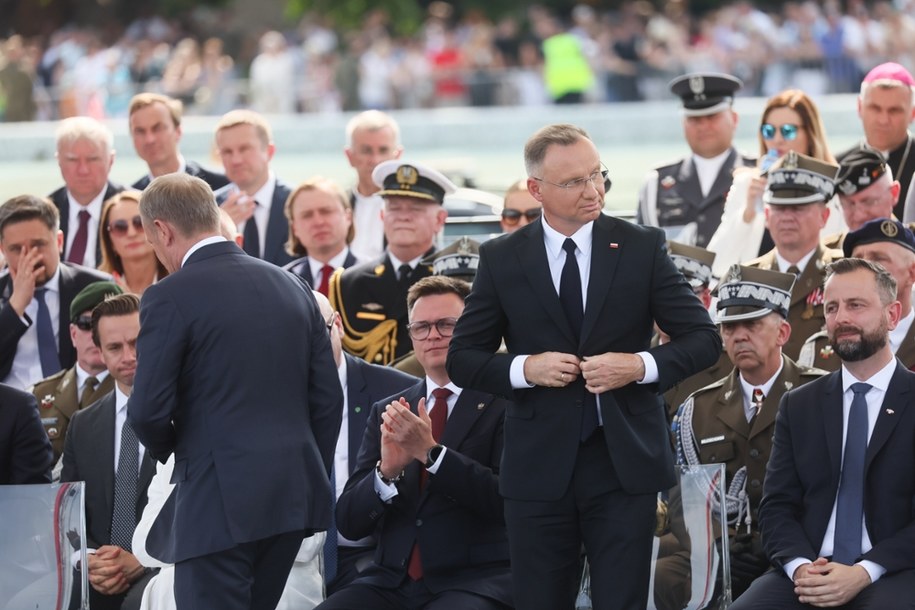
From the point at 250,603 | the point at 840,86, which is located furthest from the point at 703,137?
the point at 840,86

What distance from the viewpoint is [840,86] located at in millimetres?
21672

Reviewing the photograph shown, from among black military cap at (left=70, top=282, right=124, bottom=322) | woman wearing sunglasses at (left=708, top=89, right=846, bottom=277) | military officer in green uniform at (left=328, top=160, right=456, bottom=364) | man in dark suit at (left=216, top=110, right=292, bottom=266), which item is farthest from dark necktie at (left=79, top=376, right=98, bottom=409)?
woman wearing sunglasses at (left=708, top=89, right=846, bottom=277)

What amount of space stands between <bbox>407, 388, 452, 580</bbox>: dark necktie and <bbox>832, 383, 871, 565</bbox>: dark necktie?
145 centimetres

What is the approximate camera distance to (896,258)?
21.3 feet

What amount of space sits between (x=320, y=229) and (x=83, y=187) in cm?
156

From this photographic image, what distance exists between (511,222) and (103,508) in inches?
100

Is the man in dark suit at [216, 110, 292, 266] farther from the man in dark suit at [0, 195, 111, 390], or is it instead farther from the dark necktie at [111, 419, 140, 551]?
the dark necktie at [111, 419, 140, 551]

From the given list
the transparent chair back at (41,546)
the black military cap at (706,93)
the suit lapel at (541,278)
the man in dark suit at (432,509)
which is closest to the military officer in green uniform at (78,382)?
the transparent chair back at (41,546)

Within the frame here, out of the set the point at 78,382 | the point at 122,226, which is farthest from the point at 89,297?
the point at 122,226

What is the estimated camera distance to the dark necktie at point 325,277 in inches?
319

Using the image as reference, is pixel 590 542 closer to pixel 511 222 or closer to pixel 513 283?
pixel 513 283

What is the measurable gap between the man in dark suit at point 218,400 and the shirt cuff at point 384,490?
64 cm

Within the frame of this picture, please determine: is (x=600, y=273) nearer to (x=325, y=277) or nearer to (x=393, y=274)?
(x=393, y=274)

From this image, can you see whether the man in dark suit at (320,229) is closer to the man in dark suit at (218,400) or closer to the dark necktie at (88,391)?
the dark necktie at (88,391)
